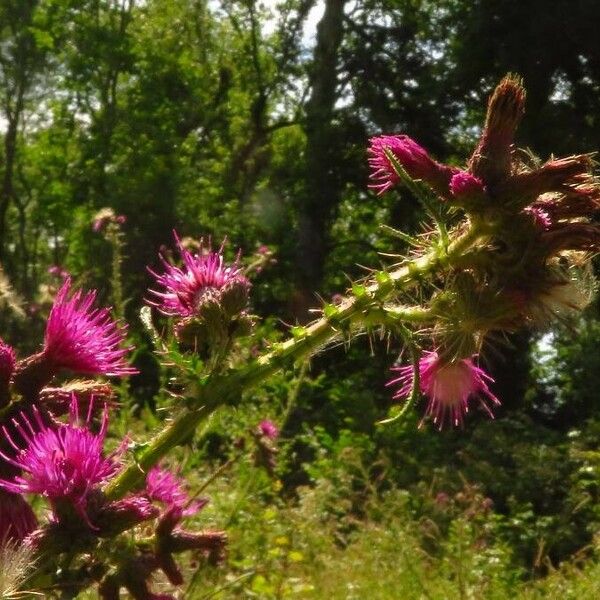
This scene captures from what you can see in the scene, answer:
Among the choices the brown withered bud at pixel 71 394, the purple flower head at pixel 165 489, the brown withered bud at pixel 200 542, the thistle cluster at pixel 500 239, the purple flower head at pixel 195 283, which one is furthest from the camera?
the purple flower head at pixel 165 489

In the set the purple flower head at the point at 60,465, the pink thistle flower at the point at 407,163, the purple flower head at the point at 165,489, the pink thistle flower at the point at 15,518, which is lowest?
the purple flower head at the point at 165,489

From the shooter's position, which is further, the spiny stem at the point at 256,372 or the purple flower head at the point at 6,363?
the purple flower head at the point at 6,363

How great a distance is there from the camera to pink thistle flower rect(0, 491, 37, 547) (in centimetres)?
178

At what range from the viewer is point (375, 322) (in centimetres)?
182

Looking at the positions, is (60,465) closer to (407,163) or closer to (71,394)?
(71,394)

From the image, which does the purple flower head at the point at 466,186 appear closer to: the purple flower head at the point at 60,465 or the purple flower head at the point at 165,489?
the purple flower head at the point at 60,465

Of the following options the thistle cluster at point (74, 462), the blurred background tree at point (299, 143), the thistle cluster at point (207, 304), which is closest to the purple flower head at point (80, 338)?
the thistle cluster at point (74, 462)

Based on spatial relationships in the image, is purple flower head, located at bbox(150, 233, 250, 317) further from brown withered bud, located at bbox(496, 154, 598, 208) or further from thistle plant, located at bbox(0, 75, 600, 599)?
brown withered bud, located at bbox(496, 154, 598, 208)

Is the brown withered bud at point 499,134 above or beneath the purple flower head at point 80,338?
above

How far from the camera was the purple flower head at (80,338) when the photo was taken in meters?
2.10

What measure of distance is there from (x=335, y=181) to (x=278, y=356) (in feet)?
65.2

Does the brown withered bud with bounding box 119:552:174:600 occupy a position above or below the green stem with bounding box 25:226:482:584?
below

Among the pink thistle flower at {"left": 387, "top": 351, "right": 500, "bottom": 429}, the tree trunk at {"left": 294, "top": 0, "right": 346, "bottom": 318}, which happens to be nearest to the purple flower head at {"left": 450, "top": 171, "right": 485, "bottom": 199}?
the pink thistle flower at {"left": 387, "top": 351, "right": 500, "bottom": 429}

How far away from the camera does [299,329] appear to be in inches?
70.8
